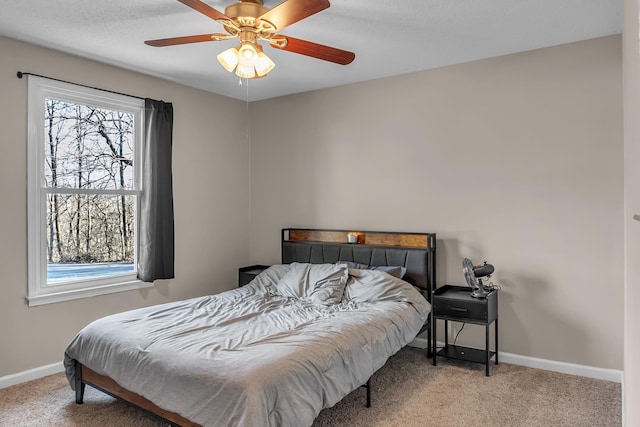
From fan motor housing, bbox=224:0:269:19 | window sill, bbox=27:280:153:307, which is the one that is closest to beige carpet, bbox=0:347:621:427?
window sill, bbox=27:280:153:307

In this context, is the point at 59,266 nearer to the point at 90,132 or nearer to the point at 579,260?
the point at 90,132

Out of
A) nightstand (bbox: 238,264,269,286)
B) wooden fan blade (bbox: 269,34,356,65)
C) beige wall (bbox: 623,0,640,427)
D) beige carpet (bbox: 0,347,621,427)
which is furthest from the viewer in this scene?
nightstand (bbox: 238,264,269,286)

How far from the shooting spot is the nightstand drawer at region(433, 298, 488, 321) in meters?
3.52

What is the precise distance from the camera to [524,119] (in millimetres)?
3744

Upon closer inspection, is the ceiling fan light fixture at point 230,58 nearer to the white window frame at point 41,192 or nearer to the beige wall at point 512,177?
the white window frame at point 41,192

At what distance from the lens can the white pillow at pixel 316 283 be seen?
147 inches

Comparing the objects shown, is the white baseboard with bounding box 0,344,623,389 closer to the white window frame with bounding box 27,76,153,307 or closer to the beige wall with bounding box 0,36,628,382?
the beige wall with bounding box 0,36,628,382

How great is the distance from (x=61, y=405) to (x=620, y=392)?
4.01 meters

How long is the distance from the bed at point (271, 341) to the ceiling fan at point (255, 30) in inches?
64.4

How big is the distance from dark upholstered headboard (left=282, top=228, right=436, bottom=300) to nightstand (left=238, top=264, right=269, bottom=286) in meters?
0.36

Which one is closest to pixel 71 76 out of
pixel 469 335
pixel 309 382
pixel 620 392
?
pixel 309 382

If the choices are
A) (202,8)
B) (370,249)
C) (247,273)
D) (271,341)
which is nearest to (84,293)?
(247,273)

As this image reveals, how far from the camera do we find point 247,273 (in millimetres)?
4945

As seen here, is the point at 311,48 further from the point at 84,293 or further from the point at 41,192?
the point at 84,293
